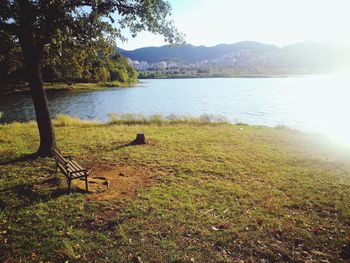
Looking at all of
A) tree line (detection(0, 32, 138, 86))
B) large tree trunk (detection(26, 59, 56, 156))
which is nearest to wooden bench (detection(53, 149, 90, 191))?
large tree trunk (detection(26, 59, 56, 156))

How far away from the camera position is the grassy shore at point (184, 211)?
5.64 m

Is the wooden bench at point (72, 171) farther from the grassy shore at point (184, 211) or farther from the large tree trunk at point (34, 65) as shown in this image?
the large tree trunk at point (34, 65)

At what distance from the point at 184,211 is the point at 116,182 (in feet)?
9.76

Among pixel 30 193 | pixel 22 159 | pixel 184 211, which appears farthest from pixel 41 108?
pixel 184 211

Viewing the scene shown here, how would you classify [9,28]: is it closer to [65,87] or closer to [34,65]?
[34,65]

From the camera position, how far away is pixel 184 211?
7.29 metres

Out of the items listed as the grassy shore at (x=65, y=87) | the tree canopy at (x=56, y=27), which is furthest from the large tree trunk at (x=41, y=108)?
the grassy shore at (x=65, y=87)

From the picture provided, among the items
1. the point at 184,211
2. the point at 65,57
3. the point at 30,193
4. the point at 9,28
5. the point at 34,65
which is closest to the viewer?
the point at 184,211

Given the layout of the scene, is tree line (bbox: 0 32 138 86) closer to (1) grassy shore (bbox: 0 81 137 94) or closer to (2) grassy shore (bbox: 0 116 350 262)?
(2) grassy shore (bbox: 0 116 350 262)

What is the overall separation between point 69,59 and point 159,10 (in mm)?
4939

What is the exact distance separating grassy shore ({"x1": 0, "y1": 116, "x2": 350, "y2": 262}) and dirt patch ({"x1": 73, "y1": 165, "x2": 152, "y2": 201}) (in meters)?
0.24

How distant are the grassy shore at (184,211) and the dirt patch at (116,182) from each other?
0.24m

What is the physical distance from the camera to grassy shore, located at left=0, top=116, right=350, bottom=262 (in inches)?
222

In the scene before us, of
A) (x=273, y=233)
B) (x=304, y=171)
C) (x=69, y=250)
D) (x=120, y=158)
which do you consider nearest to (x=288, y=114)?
(x=304, y=171)
